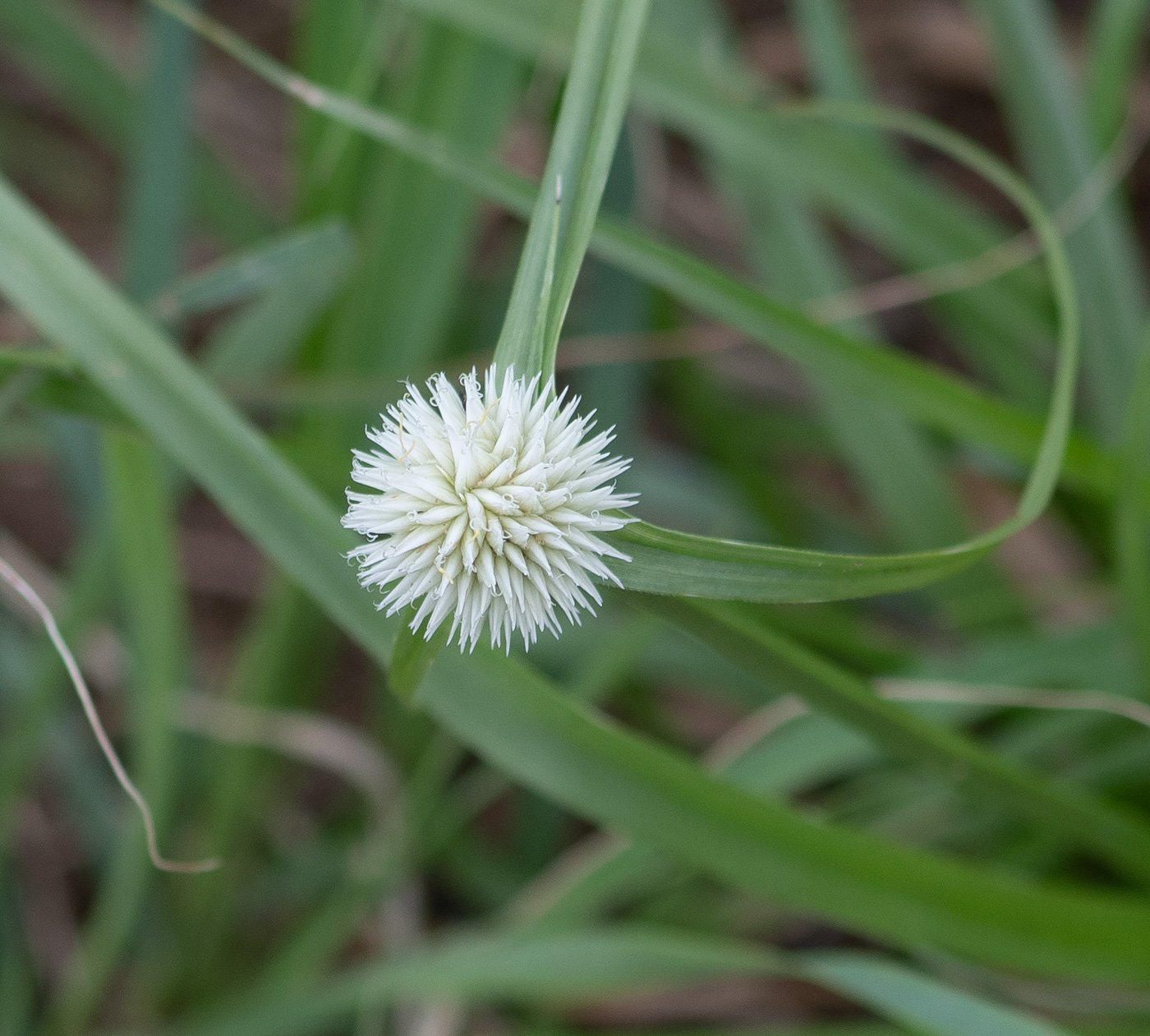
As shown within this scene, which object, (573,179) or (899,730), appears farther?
(899,730)

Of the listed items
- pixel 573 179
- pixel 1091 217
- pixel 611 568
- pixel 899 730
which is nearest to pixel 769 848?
pixel 899 730

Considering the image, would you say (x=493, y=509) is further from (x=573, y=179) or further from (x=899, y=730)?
(x=899, y=730)

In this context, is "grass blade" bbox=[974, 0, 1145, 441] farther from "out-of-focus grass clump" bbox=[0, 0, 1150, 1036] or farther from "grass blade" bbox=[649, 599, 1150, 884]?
"grass blade" bbox=[649, 599, 1150, 884]

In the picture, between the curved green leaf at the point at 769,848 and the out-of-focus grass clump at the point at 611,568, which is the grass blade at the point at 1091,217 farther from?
the curved green leaf at the point at 769,848

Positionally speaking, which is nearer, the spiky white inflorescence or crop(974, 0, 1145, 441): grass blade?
the spiky white inflorescence

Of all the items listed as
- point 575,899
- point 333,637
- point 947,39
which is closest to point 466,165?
point 575,899

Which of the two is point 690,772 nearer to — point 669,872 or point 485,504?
point 485,504

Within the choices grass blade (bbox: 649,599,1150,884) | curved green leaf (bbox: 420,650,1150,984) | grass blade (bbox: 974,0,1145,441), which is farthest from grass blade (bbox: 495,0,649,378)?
grass blade (bbox: 974,0,1145,441)

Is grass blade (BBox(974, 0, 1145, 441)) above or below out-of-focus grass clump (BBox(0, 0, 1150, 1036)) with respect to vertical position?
above

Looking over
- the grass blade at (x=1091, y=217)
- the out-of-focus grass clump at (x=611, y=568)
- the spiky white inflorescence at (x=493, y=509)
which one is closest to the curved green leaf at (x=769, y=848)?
the out-of-focus grass clump at (x=611, y=568)
